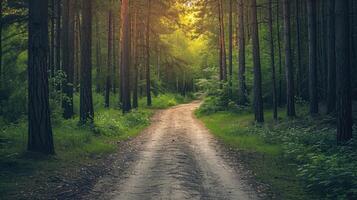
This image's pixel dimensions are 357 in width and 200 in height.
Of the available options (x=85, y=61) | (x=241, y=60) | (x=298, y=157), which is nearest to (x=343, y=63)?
(x=298, y=157)

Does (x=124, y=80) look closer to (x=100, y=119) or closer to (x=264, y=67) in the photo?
(x=100, y=119)

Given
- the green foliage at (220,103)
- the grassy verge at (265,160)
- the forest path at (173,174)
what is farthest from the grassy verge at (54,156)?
the green foliage at (220,103)

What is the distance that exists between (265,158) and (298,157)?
5.45 ft

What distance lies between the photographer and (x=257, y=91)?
2212 centimetres

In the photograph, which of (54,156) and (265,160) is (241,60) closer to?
(265,160)

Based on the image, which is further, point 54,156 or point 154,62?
point 154,62

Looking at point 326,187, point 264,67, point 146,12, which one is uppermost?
point 146,12

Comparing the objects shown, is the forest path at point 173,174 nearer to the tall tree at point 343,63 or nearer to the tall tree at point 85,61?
the tall tree at point 85,61

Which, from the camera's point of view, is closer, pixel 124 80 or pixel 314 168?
pixel 314 168

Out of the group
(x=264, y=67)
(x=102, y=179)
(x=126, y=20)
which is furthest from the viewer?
(x=264, y=67)

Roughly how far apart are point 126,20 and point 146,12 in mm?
9423

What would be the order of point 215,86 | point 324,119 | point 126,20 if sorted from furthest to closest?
point 215,86 → point 126,20 → point 324,119

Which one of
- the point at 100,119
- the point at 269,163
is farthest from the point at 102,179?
the point at 100,119

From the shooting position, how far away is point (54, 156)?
1237cm
